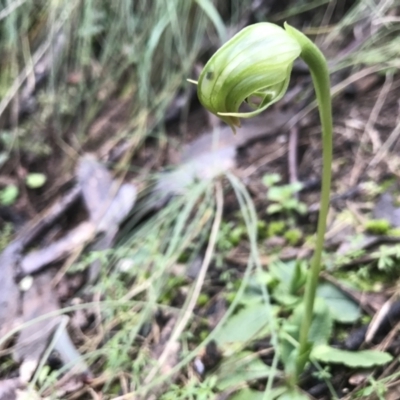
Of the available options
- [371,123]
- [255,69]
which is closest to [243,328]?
[255,69]

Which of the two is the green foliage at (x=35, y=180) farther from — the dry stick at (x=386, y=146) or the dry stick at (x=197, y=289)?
the dry stick at (x=386, y=146)

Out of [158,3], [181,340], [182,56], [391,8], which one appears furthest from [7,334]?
[391,8]

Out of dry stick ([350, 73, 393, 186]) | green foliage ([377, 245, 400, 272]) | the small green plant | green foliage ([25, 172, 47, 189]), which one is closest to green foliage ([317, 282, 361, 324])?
green foliage ([377, 245, 400, 272])

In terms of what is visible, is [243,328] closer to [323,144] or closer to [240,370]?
[240,370]

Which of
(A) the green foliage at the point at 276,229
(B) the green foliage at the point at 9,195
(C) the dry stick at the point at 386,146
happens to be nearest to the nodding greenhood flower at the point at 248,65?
(A) the green foliage at the point at 276,229

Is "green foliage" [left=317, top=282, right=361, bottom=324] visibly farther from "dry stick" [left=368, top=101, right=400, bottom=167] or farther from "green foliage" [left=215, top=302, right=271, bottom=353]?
"dry stick" [left=368, top=101, right=400, bottom=167]

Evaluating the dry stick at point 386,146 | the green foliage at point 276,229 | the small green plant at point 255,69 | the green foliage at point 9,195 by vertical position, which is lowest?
the dry stick at point 386,146

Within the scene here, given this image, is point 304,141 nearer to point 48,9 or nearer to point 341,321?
point 341,321
